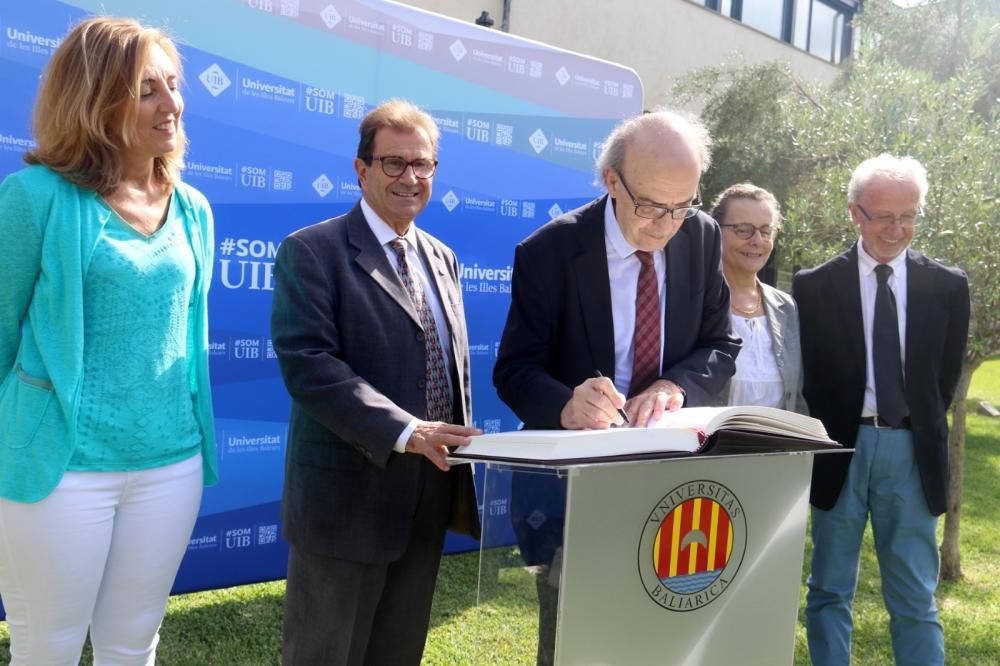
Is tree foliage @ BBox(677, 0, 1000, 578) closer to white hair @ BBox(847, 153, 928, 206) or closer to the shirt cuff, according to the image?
white hair @ BBox(847, 153, 928, 206)

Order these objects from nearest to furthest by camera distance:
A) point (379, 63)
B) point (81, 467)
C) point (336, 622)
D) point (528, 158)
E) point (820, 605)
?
point (81, 467) < point (336, 622) < point (820, 605) < point (379, 63) < point (528, 158)

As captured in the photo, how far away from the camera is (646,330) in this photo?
7.52 ft

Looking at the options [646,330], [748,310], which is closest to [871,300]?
[748,310]

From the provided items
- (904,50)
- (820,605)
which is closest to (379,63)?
(820,605)

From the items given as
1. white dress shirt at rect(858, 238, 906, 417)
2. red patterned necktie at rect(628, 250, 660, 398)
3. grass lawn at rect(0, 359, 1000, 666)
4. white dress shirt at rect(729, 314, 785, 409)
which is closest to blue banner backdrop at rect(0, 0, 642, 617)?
grass lawn at rect(0, 359, 1000, 666)

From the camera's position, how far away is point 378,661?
2535mm

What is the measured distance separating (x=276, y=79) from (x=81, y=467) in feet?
8.42

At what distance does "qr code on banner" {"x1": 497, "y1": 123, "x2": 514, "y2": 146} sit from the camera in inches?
190

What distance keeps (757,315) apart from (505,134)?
2123 mm

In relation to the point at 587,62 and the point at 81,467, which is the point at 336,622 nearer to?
the point at 81,467

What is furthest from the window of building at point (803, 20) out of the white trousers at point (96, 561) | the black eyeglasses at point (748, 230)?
the white trousers at point (96, 561)

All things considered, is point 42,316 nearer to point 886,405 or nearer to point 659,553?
point 659,553

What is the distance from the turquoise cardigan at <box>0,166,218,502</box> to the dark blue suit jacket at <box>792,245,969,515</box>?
8.38 ft

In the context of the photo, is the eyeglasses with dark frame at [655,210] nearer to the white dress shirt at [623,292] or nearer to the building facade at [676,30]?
the white dress shirt at [623,292]
